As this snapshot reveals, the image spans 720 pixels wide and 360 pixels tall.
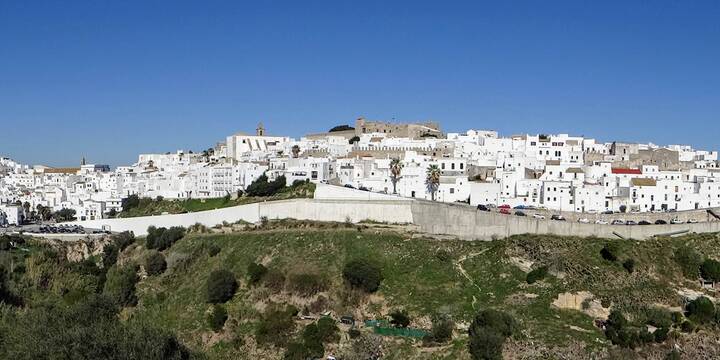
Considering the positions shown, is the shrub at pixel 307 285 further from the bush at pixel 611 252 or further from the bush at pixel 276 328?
the bush at pixel 611 252

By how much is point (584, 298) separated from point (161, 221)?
30.3 meters

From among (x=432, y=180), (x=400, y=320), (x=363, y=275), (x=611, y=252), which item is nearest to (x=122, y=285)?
(x=363, y=275)

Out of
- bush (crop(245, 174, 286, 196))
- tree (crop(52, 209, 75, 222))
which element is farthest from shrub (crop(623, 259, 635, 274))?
tree (crop(52, 209, 75, 222))

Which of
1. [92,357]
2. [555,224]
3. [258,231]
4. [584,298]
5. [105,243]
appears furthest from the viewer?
[105,243]

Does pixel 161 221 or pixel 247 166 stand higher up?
pixel 247 166

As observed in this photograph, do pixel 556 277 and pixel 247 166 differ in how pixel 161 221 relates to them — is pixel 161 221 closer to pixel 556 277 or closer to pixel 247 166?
pixel 247 166

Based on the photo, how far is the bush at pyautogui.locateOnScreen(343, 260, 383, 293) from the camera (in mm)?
33562

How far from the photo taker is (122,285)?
40062 mm

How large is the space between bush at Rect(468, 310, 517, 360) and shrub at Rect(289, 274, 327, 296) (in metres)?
8.47

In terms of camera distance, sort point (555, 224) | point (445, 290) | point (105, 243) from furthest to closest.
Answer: point (105, 243), point (555, 224), point (445, 290)

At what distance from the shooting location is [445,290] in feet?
106

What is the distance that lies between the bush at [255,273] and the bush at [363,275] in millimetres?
4687

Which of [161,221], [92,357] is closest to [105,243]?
[161,221]

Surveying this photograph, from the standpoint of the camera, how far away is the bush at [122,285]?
39.1 meters
